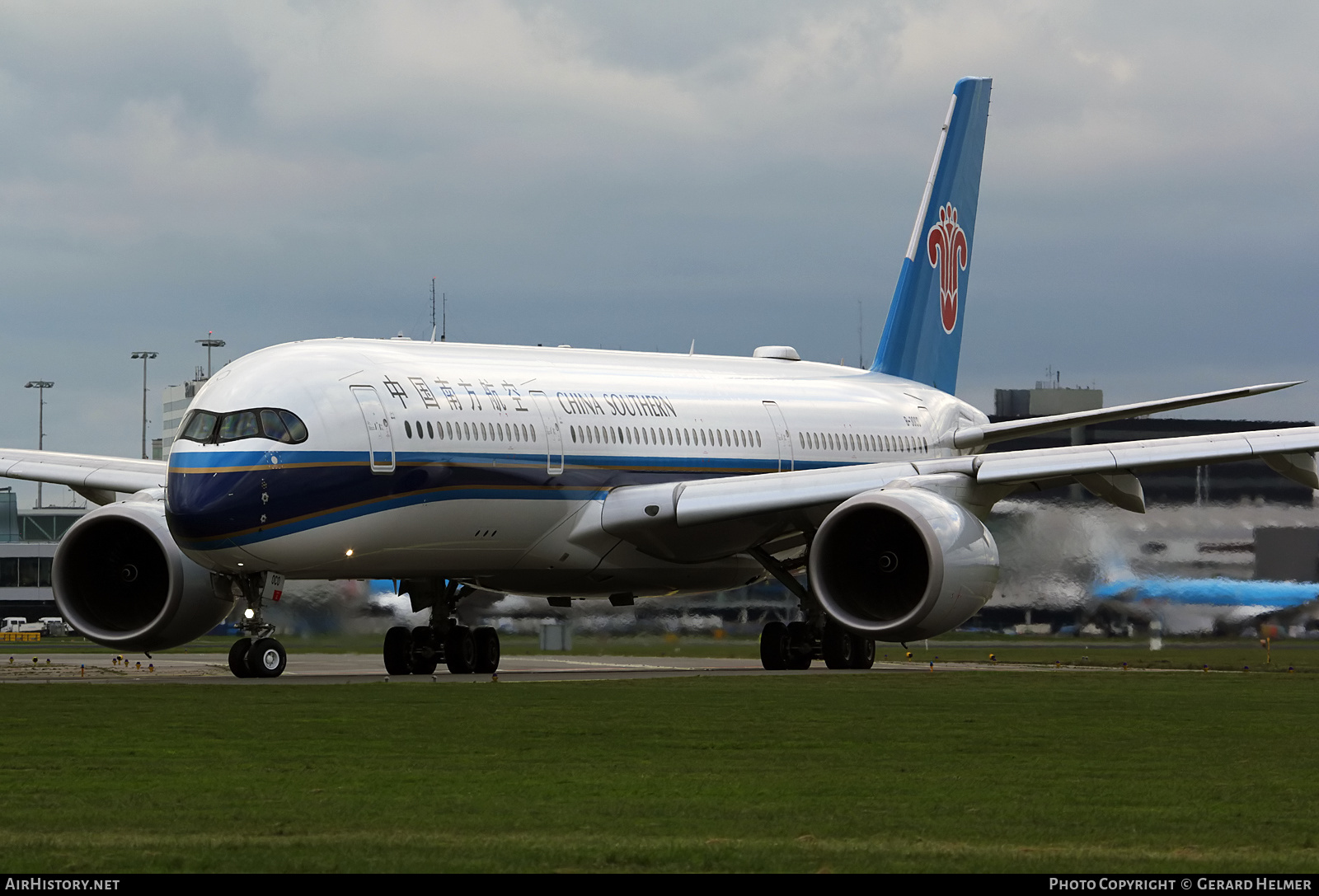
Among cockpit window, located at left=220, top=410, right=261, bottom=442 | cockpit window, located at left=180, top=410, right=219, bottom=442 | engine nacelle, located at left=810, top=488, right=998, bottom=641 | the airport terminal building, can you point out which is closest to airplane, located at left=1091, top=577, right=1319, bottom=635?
engine nacelle, located at left=810, top=488, right=998, bottom=641

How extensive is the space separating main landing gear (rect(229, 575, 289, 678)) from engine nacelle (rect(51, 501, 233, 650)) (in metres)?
0.99

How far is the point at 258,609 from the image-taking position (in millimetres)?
26938

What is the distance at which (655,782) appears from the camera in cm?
1365

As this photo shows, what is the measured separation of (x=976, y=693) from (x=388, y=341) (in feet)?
34.8

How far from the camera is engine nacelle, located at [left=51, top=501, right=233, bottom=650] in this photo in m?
28.3

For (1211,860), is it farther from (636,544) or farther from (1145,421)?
(1145,421)

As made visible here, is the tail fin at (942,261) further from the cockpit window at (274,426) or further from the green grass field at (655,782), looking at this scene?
the green grass field at (655,782)

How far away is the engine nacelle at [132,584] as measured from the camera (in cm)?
2827

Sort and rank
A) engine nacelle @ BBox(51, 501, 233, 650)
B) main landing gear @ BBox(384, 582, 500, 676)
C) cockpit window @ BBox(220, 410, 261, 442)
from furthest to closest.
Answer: main landing gear @ BBox(384, 582, 500, 676), engine nacelle @ BBox(51, 501, 233, 650), cockpit window @ BBox(220, 410, 261, 442)

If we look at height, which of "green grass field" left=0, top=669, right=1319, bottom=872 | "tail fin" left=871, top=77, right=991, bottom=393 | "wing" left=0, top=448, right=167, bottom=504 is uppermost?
"tail fin" left=871, top=77, right=991, bottom=393

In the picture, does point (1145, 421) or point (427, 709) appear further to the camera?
point (1145, 421)

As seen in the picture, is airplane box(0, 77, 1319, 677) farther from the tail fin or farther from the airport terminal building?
the airport terminal building

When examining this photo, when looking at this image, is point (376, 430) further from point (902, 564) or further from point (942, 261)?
point (942, 261)

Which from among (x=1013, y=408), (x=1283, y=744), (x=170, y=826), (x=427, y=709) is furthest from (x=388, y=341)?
(x=1013, y=408)
